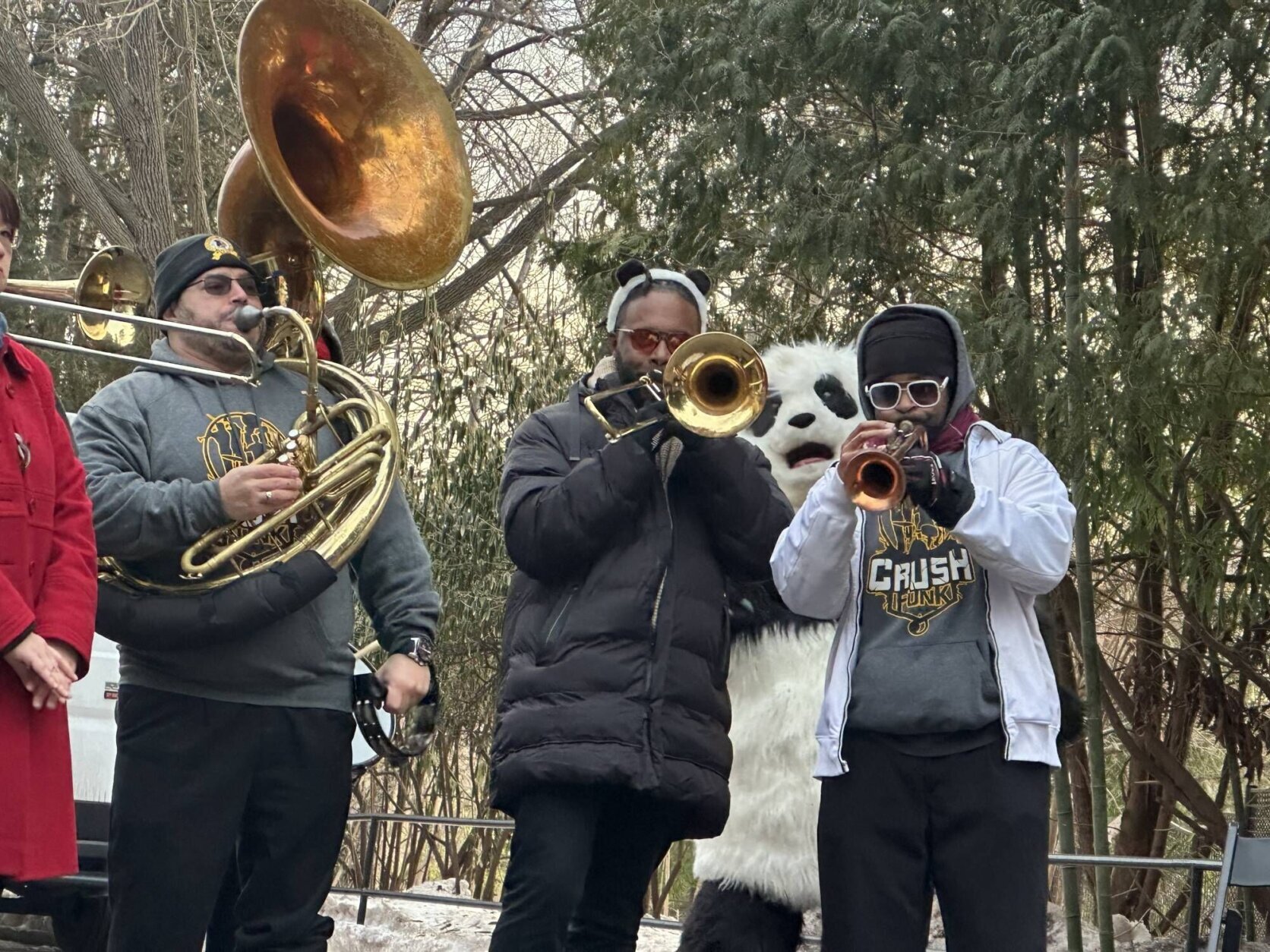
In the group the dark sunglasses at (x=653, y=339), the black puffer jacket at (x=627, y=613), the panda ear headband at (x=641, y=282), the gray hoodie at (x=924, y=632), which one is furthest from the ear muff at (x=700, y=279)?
the gray hoodie at (x=924, y=632)

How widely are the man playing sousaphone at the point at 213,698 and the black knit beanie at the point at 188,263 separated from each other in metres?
0.09

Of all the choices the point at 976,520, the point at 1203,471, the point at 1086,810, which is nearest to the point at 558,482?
the point at 976,520

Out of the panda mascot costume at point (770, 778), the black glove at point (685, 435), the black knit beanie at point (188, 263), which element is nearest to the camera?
the black glove at point (685, 435)

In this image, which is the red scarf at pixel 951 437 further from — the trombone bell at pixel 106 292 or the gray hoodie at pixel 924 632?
the trombone bell at pixel 106 292

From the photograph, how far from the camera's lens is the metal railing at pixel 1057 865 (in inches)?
166

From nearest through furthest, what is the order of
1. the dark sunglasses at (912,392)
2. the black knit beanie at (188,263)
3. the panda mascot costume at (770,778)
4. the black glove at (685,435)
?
the dark sunglasses at (912,392) → the black glove at (685,435) → the black knit beanie at (188,263) → the panda mascot costume at (770,778)

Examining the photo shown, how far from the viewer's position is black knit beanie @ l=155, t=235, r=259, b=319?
3.38m

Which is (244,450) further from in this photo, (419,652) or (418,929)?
(418,929)

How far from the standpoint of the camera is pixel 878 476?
2.97m

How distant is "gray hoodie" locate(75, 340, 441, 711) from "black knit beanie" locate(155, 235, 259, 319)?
0.11 metres

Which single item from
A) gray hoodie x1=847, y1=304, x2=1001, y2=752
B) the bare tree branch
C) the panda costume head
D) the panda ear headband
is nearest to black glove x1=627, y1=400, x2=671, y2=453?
the panda ear headband

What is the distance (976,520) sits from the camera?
9.71 feet

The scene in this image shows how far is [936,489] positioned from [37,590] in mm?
1522

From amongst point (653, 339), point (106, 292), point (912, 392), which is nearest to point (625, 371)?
point (653, 339)
